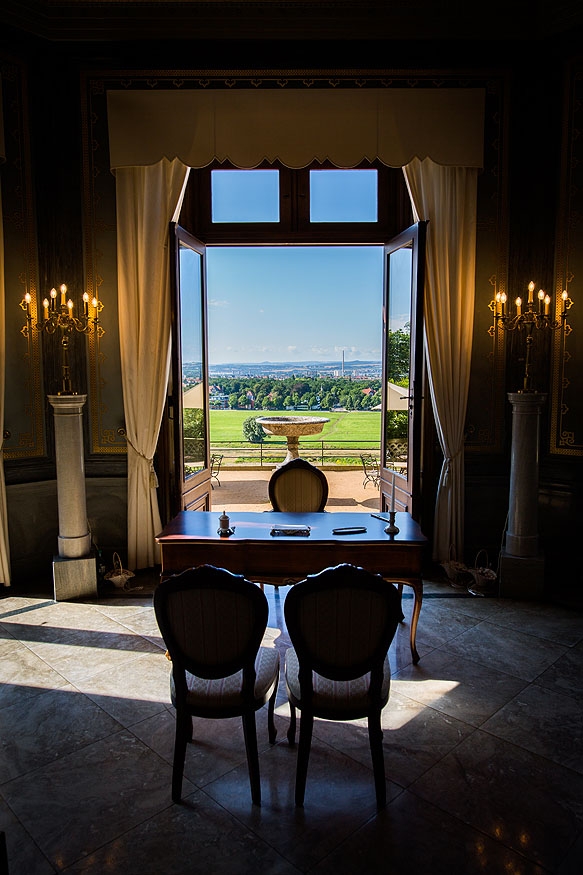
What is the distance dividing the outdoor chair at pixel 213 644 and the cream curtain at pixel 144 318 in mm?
2349

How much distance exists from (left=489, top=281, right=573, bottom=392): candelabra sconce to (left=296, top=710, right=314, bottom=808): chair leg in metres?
2.64

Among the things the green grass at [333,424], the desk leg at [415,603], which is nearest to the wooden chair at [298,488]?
the desk leg at [415,603]

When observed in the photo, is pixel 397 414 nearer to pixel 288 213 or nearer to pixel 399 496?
pixel 399 496

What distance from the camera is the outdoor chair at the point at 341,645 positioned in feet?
6.43

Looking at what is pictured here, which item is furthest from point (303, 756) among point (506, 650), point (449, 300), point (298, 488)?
point (449, 300)

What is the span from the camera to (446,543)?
445 cm

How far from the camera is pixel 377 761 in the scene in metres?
2.10

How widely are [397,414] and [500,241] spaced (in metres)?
1.39

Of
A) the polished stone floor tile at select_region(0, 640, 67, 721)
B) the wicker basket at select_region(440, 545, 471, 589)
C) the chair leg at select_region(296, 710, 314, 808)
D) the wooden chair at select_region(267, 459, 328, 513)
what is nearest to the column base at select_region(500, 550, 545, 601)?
the wicker basket at select_region(440, 545, 471, 589)

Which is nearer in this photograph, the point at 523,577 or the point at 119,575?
the point at 523,577

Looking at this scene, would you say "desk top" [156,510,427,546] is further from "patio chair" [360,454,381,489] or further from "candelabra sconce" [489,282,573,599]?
"patio chair" [360,454,381,489]

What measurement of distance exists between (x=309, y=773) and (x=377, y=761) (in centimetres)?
31

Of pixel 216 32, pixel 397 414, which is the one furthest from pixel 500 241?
pixel 216 32

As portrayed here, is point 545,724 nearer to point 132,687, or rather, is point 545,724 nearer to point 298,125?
point 132,687
